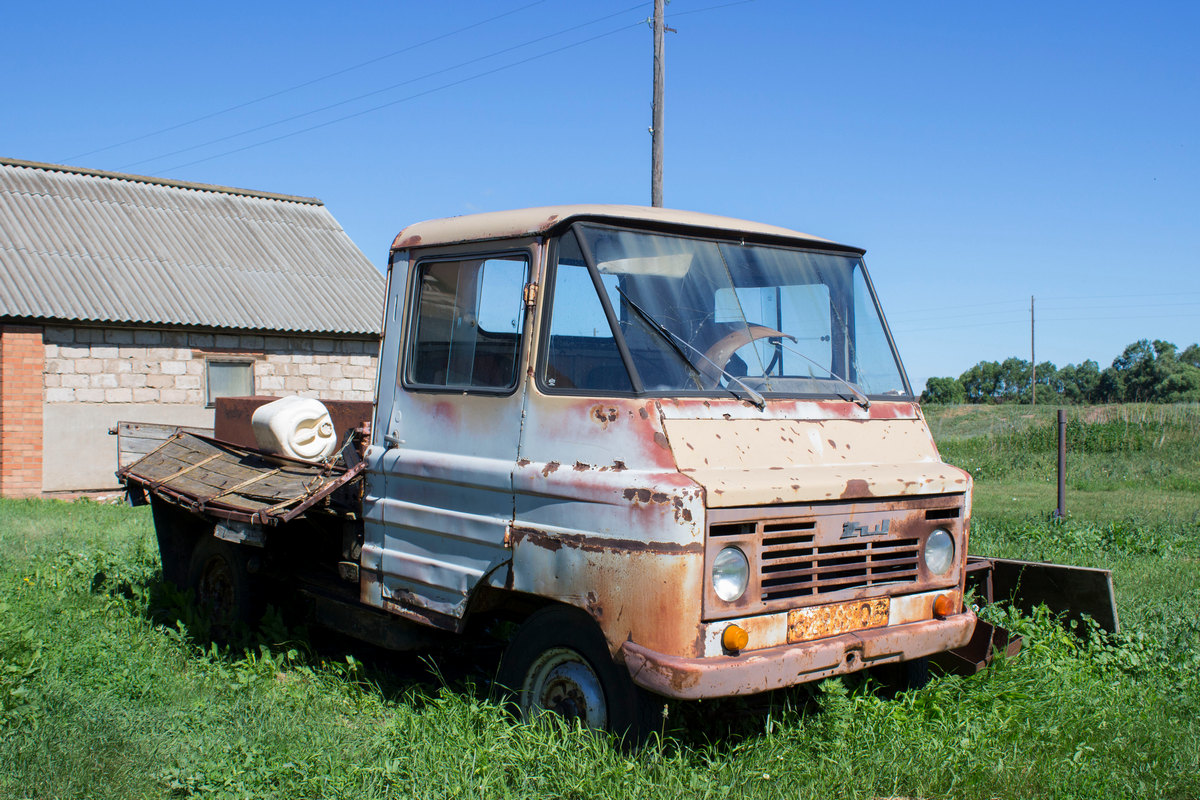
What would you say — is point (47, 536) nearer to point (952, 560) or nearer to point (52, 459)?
point (52, 459)

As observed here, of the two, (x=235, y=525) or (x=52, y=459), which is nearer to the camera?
(x=235, y=525)

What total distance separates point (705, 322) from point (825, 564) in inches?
44.7

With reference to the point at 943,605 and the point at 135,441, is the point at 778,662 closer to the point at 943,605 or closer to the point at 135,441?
the point at 943,605

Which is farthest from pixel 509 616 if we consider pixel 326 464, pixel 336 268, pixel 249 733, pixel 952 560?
pixel 336 268

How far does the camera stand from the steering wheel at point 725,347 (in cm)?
427

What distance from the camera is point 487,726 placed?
4258 mm

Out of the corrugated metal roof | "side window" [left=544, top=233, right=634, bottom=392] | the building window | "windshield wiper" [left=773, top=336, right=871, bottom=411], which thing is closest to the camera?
"side window" [left=544, top=233, right=634, bottom=392]

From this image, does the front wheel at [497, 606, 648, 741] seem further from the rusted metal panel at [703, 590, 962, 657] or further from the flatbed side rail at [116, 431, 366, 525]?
the flatbed side rail at [116, 431, 366, 525]

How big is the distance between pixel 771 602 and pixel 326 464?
9.97ft

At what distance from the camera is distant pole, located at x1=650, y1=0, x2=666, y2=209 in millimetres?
14430

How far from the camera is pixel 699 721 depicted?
4590mm

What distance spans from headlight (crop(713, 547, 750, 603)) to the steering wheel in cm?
75

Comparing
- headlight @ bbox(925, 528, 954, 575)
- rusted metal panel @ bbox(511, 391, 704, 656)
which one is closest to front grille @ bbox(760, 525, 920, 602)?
headlight @ bbox(925, 528, 954, 575)

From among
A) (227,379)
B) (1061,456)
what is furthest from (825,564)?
(227,379)
